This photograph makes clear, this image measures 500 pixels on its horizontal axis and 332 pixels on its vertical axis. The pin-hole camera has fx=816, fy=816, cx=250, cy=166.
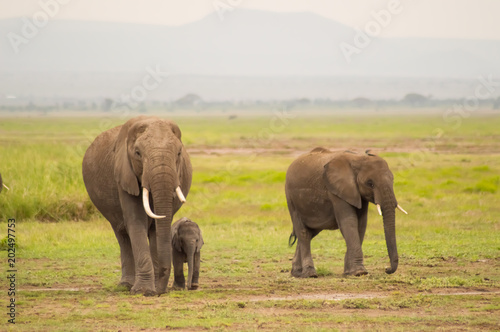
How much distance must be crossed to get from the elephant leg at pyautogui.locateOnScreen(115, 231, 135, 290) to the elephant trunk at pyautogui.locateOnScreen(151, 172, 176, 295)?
4.23 feet

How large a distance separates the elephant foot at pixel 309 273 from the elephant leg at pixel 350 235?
51cm

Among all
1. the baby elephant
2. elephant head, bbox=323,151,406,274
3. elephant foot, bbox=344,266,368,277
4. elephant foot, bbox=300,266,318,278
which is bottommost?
elephant foot, bbox=300,266,318,278

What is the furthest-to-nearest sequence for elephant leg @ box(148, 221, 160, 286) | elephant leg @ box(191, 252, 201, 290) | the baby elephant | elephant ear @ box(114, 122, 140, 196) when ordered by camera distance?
the baby elephant < elephant leg @ box(191, 252, 201, 290) < elephant leg @ box(148, 221, 160, 286) < elephant ear @ box(114, 122, 140, 196)

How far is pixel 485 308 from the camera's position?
30.6 ft

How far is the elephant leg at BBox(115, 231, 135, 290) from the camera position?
11555mm

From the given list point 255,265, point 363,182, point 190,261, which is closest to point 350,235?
point 363,182

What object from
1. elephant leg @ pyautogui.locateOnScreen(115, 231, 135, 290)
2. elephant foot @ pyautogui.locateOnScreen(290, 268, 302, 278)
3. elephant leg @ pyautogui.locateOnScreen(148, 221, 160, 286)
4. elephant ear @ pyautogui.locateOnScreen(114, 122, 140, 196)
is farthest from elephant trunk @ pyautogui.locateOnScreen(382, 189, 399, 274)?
elephant ear @ pyautogui.locateOnScreen(114, 122, 140, 196)

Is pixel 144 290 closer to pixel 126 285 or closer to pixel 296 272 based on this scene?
pixel 126 285

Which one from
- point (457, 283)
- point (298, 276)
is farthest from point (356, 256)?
point (457, 283)

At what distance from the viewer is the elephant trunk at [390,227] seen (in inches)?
473

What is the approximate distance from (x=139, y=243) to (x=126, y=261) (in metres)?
1.21

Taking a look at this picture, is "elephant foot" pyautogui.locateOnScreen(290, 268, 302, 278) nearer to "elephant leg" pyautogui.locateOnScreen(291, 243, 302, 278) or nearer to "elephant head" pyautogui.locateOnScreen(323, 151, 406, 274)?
"elephant leg" pyautogui.locateOnScreen(291, 243, 302, 278)

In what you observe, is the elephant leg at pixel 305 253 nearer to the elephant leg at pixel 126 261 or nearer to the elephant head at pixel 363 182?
the elephant head at pixel 363 182

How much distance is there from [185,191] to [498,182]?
19.1m
